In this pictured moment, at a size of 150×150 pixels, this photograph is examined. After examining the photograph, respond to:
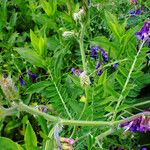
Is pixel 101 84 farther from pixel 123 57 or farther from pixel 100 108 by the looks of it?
pixel 123 57

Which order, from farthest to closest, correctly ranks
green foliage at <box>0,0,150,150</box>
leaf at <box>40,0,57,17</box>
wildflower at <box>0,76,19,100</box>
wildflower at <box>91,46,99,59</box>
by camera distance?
leaf at <box>40,0,57,17</box>, wildflower at <box>91,46,99,59</box>, green foliage at <box>0,0,150,150</box>, wildflower at <box>0,76,19,100</box>

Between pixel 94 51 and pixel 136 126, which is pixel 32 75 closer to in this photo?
pixel 94 51

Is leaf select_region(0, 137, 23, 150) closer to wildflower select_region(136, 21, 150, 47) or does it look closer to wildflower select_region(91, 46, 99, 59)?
wildflower select_region(136, 21, 150, 47)

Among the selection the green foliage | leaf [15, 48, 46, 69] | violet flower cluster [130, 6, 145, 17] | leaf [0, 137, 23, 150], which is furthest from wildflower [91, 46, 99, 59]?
leaf [0, 137, 23, 150]

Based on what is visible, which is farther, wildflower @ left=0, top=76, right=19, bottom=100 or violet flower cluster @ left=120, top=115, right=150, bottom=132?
violet flower cluster @ left=120, top=115, right=150, bottom=132

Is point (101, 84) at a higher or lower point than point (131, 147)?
higher

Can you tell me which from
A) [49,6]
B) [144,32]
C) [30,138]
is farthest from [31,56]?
[49,6]

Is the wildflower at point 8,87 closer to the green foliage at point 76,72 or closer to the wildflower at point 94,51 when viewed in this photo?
the green foliage at point 76,72

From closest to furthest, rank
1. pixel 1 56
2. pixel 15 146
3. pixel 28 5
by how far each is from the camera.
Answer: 1. pixel 15 146
2. pixel 1 56
3. pixel 28 5

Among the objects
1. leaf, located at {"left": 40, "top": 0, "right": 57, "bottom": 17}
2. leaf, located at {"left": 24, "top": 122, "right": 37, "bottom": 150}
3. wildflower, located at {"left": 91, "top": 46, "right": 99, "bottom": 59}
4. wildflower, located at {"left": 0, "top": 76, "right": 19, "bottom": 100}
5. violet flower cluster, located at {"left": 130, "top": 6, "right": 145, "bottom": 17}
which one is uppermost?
leaf, located at {"left": 40, "top": 0, "right": 57, "bottom": 17}

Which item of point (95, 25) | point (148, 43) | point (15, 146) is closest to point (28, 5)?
point (95, 25)

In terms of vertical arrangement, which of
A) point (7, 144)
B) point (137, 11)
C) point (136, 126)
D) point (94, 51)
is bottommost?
point (136, 126)
